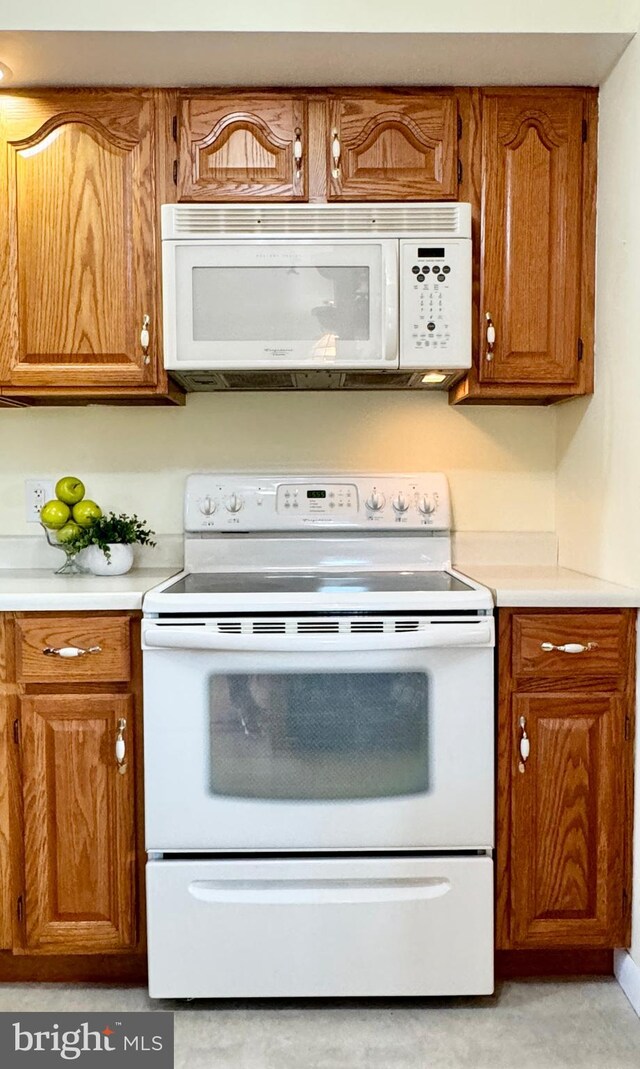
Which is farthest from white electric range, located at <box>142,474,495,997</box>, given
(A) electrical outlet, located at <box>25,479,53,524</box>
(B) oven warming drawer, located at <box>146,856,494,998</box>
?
(A) electrical outlet, located at <box>25,479,53,524</box>

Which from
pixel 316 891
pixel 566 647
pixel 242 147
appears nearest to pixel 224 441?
pixel 242 147

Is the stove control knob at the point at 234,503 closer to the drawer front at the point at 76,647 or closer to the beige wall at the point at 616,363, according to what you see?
the drawer front at the point at 76,647

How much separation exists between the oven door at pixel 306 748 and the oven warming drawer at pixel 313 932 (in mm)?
65

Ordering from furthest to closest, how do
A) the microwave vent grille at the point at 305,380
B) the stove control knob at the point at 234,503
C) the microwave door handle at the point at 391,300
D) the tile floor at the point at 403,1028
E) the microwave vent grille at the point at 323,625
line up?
the stove control knob at the point at 234,503 < the microwave vent grille at the point at 305,380 < the microwave door handle at the point at 391,300 < the microwave vent grille at the point at 323,625 < the tile floor at the point at 403,1028

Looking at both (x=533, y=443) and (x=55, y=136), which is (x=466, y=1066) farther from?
Result: (x=55, y=136)

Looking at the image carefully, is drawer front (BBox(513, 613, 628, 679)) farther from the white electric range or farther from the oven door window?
the oven door window

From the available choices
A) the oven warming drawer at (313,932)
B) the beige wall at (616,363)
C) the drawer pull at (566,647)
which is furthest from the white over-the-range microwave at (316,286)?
the oven warming drawer at (313,932)

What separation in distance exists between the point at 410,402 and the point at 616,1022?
1591mm

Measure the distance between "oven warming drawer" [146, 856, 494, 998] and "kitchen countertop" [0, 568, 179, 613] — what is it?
577mm

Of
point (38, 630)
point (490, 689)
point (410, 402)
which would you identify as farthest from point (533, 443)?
point (38, 630)

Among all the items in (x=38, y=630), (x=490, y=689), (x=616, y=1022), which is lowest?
(x=616, y=1022)

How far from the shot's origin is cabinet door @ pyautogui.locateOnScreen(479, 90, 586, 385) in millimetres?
1932

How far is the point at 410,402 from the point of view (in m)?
2.26

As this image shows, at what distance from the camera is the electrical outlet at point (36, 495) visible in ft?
7.36
